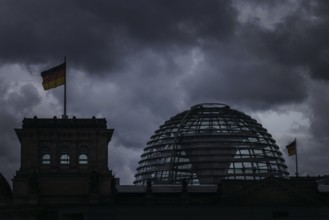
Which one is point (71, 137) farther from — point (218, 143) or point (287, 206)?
point (218, 143)

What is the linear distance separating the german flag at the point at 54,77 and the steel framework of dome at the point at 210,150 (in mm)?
36750

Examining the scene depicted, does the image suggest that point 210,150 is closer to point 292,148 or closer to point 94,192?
point 292,148

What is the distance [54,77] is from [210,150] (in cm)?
4064

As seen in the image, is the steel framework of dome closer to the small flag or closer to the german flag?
the small flag

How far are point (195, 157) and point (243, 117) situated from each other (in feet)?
42.2

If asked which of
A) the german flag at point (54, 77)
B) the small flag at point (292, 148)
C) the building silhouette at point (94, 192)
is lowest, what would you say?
the building silhouette at point (94, 192)

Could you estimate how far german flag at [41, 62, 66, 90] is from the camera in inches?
4090

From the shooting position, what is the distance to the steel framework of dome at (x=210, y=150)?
448 ft

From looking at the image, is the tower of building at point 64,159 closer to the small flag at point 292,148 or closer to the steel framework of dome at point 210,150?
the small flag at point 292,148

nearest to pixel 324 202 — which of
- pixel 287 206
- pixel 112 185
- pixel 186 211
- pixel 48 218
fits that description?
pixel 287 206

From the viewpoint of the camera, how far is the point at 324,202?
108 metres

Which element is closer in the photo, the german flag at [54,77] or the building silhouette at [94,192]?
the building silhouette at [94,192]

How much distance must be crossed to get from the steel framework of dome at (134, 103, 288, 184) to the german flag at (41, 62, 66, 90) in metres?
36.7

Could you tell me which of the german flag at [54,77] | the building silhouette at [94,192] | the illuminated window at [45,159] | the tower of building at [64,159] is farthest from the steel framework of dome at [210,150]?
the german flag at [54,77]
